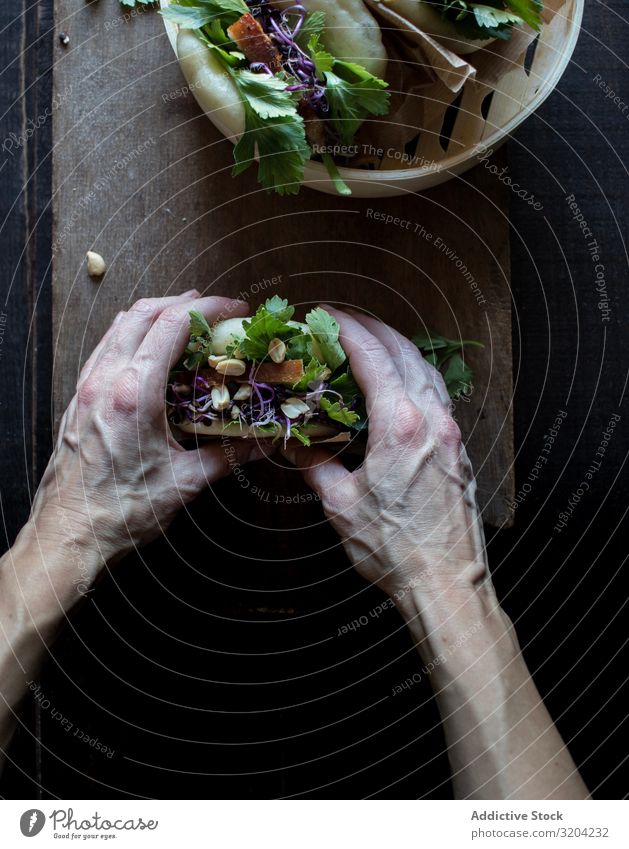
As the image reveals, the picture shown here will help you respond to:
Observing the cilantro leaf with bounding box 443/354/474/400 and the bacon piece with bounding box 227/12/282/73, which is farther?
the cilantro leaf with bounding box 443/354/474/400

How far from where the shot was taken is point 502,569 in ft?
3.48

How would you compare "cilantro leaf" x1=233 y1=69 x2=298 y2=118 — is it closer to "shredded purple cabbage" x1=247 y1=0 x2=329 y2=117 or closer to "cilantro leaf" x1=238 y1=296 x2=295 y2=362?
"shredded purple cabbage" x1=247 y1=0 x2=329 y2=117

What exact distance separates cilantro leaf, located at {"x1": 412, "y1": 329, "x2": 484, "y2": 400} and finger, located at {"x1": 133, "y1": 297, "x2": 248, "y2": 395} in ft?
0.79

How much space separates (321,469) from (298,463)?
0.03 m

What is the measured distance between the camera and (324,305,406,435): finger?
80cm

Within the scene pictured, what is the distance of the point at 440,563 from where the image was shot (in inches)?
32.2

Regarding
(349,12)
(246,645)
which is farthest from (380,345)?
(246,645)

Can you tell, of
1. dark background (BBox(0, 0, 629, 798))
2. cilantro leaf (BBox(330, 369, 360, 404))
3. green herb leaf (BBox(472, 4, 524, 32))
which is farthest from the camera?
dark background (BBox(0, 0, 629, 798))

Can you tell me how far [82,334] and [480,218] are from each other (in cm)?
47

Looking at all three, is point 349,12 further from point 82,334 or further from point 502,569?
point 502,569

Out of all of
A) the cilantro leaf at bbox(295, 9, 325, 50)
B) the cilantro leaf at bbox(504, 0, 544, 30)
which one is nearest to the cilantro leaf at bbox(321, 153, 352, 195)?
the cilantro leaf at bbox(295, 9, 325, 50)

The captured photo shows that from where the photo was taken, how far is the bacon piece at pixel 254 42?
29.0 inches

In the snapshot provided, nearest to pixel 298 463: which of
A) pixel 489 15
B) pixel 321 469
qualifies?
pixel 321 469

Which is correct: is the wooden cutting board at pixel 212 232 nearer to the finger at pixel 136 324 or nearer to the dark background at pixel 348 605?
the finger at pixel 136 324
